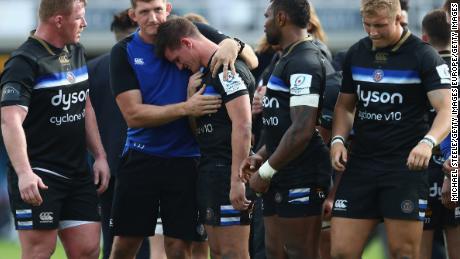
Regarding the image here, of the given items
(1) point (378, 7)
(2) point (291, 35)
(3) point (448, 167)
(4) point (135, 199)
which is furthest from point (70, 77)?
(3) point (448, 167)

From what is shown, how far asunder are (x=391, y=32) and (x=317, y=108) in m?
0.71

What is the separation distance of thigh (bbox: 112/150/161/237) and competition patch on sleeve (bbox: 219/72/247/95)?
918 millimetres

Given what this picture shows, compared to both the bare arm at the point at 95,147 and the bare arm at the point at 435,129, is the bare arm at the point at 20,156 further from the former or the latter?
the bare arm at the point at 435,129

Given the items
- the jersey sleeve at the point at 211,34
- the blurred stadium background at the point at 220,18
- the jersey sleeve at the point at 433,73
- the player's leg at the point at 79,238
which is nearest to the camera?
the jersey sleeve at the point at 433,73

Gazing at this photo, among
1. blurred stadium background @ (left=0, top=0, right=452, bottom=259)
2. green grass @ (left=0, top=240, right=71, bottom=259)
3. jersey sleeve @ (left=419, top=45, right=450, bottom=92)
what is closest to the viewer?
jersey sleeve @ (left=419, top=45, right=450, bottom=92)

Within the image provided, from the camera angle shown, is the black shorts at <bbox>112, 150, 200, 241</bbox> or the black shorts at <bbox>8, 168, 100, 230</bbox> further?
the black shorts at <bbox>112, 150, 200, 241</bbox>

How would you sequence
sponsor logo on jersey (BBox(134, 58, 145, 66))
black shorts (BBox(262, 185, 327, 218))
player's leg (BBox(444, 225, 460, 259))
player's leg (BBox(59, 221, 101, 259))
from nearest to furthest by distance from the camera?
black shorts (BBox(262, 185, 327, 218)), player's leg (BBox(59, 221, 101, 259)), sponsor logo on jersey (BBox(134, 58, 145, 66)), player's leg (BBox(444, 225, 460, 259))

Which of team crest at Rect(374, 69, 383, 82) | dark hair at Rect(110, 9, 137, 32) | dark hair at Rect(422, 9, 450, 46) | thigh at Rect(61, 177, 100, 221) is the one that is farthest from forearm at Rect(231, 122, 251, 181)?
dark hair at Rect(110, 9, 137, 32)

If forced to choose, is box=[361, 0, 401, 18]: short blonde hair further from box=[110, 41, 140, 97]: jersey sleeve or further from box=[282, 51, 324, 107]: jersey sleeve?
box=[110, 41, 140, 97]: jersey sleeve

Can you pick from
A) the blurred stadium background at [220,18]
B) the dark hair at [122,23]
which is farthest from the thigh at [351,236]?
the blurred stadium background at [220,18]

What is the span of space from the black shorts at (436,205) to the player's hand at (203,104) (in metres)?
1.89

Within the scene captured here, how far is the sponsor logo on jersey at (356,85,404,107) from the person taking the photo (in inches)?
286

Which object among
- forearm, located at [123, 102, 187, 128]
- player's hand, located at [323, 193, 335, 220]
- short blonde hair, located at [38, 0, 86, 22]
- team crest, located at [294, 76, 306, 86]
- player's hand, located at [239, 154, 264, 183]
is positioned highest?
short blonde hair, located at [38, 0, 86, 22]

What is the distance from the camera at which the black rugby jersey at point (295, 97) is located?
7289 mm
